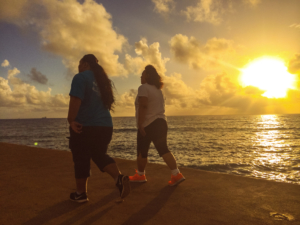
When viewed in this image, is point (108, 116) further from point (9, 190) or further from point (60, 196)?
point (9, 190)

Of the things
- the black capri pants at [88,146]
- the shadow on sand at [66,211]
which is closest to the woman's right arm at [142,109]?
the black capri pants at [88,146]

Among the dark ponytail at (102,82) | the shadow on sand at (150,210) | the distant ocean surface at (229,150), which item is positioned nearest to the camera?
the shadow on sand at (150,210)

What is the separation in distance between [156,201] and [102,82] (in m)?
1.78

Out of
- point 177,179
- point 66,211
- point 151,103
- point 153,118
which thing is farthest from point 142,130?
point 66,211

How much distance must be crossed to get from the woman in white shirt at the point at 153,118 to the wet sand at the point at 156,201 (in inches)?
21.9

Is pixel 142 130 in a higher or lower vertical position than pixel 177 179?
higher

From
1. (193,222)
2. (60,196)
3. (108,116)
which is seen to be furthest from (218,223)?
(60,196)

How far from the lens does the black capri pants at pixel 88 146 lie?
7.79 ft

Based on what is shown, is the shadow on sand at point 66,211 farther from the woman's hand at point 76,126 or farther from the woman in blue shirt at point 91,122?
the woman's hand at point 76,126

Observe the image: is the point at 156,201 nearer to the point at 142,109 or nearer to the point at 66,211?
the point at 66,211

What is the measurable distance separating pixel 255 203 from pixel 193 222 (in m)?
1.06

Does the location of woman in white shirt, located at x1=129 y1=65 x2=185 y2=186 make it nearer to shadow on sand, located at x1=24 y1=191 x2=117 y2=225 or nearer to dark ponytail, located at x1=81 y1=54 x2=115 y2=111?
dark ponytail, located at x1=81 y1=54 x2=115 y2=111

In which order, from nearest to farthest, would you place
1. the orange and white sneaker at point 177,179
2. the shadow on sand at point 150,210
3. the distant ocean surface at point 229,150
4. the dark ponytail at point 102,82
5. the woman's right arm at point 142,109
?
the shadow on sand at point 150,210 → the dark ponytail at point 102,82 → the woman's right arm at point 142,109 → the orange and white sneaker at point 177,179 → the distant ocean surface at point 229,150

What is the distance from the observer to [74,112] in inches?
89.4
